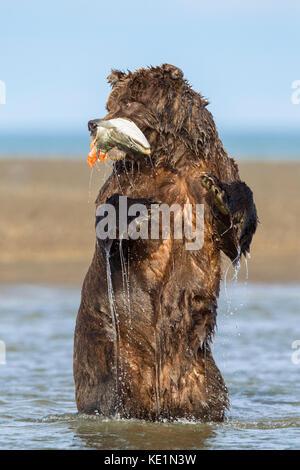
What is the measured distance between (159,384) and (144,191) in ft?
4.33

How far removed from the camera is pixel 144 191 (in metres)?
6.99

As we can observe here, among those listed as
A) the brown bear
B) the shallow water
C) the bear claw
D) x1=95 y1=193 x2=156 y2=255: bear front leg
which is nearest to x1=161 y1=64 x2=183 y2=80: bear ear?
the brown bear

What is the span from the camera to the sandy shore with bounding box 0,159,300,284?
18.5m

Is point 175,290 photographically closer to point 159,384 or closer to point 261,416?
point 159,384

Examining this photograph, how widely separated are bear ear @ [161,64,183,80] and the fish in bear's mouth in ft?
1.58

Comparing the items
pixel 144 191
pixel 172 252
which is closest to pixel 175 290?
pixel 172 252

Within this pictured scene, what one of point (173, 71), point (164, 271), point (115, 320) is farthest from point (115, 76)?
point (115, 320)

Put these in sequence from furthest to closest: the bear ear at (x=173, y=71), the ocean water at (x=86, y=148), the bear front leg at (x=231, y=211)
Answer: the ocean water at (x=86, y=148) → the bear ear at (x=173, y=71) → the bear front leg at (x=231, y=211)

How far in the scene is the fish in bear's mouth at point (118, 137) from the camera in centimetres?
672

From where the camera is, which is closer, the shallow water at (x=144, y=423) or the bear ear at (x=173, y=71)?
the shallow water at (x=144, y=423)

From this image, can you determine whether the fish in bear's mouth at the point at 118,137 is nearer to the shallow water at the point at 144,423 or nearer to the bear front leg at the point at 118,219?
the bear front leg at the point at 118,219

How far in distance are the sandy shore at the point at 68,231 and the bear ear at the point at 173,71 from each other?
8473mm

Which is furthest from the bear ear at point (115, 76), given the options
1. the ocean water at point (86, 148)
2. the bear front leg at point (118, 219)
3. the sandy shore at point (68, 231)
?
the ocean water at point (86, 148)

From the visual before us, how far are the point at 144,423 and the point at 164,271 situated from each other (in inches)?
41.2
